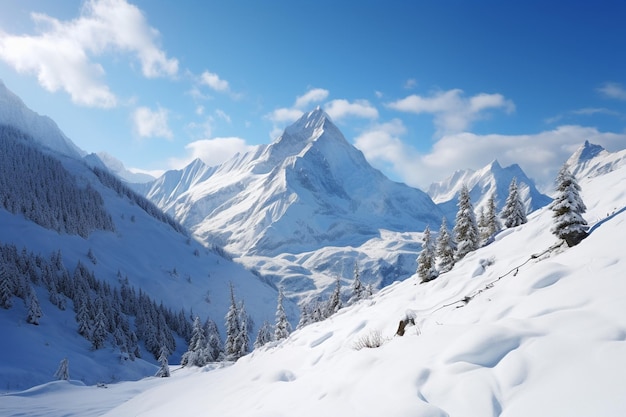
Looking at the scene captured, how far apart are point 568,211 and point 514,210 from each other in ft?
78.4


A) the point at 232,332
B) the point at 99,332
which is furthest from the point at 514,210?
the point at 99,332

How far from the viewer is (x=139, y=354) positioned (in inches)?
2926

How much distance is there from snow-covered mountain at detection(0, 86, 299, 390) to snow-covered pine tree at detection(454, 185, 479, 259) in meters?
33.3

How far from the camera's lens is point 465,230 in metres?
28.4

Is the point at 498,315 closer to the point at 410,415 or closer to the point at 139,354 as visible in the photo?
the point at 410,415

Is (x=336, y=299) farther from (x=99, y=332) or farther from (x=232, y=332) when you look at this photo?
(x=99, y=332)

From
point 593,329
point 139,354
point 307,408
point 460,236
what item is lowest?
point 139,354

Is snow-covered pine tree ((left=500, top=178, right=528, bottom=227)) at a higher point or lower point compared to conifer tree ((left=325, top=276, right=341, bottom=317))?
higher

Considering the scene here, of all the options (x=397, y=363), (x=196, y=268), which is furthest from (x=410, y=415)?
(x=196, y=268)

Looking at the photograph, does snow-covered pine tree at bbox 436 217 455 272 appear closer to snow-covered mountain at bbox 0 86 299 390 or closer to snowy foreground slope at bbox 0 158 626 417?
snowy foreground slope at bbox 0 158 626 417

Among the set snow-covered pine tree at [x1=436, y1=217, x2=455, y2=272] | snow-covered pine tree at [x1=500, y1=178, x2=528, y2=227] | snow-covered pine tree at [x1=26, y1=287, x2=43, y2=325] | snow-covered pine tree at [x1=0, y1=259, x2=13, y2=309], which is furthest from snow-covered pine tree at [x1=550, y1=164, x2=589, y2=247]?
snow-covered pine tree at [x1=0, y1=259, x2=13, y2=309]

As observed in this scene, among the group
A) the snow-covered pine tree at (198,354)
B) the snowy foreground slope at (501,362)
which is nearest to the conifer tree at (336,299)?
the snow-covered pine tree at (198,354)

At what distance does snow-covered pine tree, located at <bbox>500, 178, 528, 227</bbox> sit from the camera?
3244cm

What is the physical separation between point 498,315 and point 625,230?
4835mm
